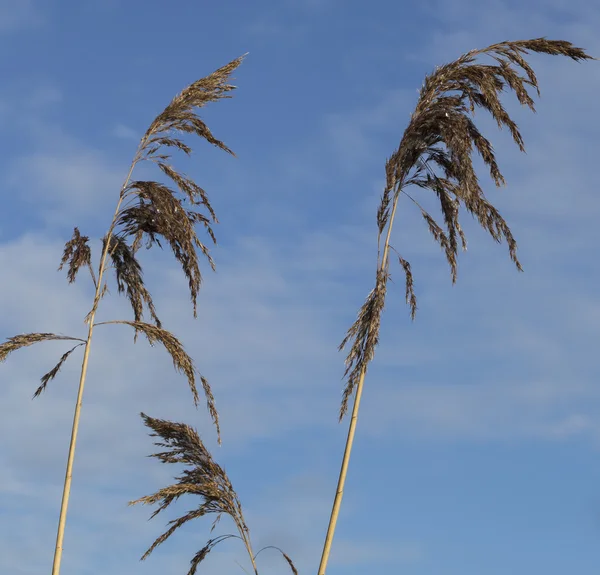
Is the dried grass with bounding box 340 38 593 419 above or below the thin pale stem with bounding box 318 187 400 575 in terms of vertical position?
above

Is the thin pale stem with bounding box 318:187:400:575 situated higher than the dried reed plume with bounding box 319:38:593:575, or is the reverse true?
the dried reed plume with bounding box 319:38:593:575

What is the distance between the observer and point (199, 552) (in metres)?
11.6

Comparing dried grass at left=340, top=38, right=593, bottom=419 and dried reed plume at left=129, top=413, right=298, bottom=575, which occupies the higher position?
dried grass at left=340, top=38, right=593, bottom=419

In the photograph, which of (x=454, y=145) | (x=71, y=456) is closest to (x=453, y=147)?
(x=454, y=145)

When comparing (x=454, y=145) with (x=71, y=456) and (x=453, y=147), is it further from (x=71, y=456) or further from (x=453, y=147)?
(x=71, y=456)

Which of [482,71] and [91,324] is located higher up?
[482,71]

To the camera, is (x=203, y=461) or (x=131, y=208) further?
(x=131, y=208)

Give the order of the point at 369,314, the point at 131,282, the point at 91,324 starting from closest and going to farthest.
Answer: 1. the point at 369,314
2. the point at 91,324
3. the point at 131,282

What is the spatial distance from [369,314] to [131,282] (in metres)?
3.24

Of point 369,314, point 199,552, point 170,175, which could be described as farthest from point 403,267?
point 199,552

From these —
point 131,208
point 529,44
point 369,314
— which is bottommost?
point 369,314

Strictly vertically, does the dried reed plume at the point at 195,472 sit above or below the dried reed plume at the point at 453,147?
below

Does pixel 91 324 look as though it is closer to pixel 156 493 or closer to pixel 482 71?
pixel 156 493

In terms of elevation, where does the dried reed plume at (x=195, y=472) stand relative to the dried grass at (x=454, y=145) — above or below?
below
